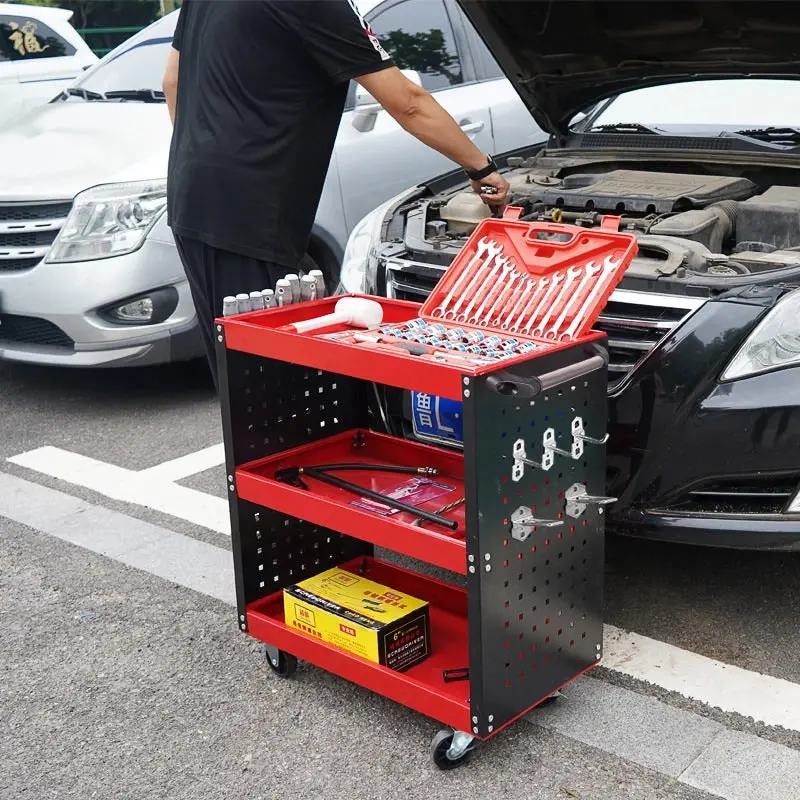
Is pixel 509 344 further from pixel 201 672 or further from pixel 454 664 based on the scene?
pixel 201 672

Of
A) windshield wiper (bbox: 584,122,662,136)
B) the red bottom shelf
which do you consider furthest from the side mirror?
the red bottom shelf

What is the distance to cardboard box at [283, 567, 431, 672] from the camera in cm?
256

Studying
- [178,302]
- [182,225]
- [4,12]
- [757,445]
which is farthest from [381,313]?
[4,12]

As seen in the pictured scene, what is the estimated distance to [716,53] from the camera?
3.66 metres

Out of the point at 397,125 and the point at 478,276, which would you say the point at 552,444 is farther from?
the point at 397,125

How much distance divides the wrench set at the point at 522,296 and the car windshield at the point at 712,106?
1660 mm

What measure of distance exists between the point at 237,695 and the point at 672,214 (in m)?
1.90

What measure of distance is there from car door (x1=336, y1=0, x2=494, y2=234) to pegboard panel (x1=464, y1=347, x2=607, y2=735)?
301 centimetres

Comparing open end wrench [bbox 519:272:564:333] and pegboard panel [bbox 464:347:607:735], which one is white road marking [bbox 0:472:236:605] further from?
open end wrench [bbox 519:272:564:333]

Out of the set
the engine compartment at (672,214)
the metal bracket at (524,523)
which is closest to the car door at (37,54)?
the engine compartment at (672,214)

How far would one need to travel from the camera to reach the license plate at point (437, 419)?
9.59 feet

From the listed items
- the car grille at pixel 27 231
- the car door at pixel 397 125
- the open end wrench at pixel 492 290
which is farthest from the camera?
the car door at pixel 397 125

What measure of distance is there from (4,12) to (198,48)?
23.1 feet

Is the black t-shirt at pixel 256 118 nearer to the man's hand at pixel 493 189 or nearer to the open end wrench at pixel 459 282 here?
the man's hand at pixel 493 189
